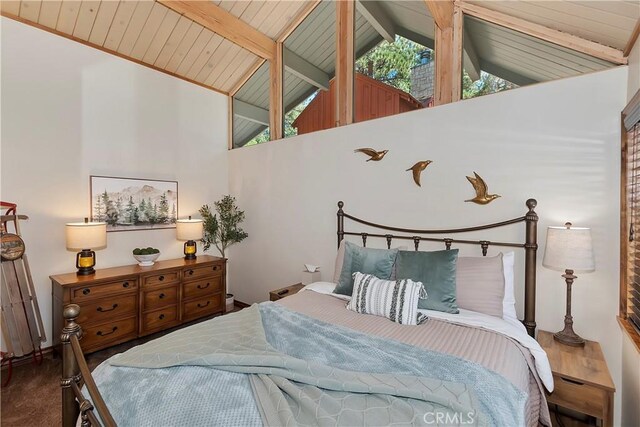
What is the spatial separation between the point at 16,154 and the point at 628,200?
4.66 meters

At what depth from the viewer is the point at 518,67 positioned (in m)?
2.27

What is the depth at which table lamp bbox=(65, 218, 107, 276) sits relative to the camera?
273 cm

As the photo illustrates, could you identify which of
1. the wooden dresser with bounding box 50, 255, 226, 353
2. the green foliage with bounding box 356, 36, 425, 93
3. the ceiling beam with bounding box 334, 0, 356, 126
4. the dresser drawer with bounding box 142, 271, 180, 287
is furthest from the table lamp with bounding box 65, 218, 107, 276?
the green foliage with bounding box 356, 36, 425, 93

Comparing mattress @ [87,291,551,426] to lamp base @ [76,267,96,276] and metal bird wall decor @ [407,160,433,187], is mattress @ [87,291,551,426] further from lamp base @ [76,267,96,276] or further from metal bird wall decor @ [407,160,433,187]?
lamp base @ [76,267,96,276]

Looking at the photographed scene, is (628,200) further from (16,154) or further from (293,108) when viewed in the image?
A: (16,154)

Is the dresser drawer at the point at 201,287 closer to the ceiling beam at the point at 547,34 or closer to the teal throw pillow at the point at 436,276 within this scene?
the teal throw pillow at the point at 436,276

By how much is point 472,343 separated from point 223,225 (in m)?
3.26

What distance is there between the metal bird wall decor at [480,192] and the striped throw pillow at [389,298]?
87 cm

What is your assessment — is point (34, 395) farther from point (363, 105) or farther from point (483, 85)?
point (483, 85)

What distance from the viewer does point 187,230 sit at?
3.56 metres

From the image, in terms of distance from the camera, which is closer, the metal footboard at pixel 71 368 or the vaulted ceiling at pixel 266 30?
the metal footboard at pixel 71 368

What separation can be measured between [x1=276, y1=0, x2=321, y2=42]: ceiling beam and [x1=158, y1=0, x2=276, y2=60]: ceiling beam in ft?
0.49

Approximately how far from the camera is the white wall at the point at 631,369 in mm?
1594

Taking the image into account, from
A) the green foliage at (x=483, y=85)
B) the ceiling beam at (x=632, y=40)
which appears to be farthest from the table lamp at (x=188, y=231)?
the ceiling beam at (x=632, y=40)
